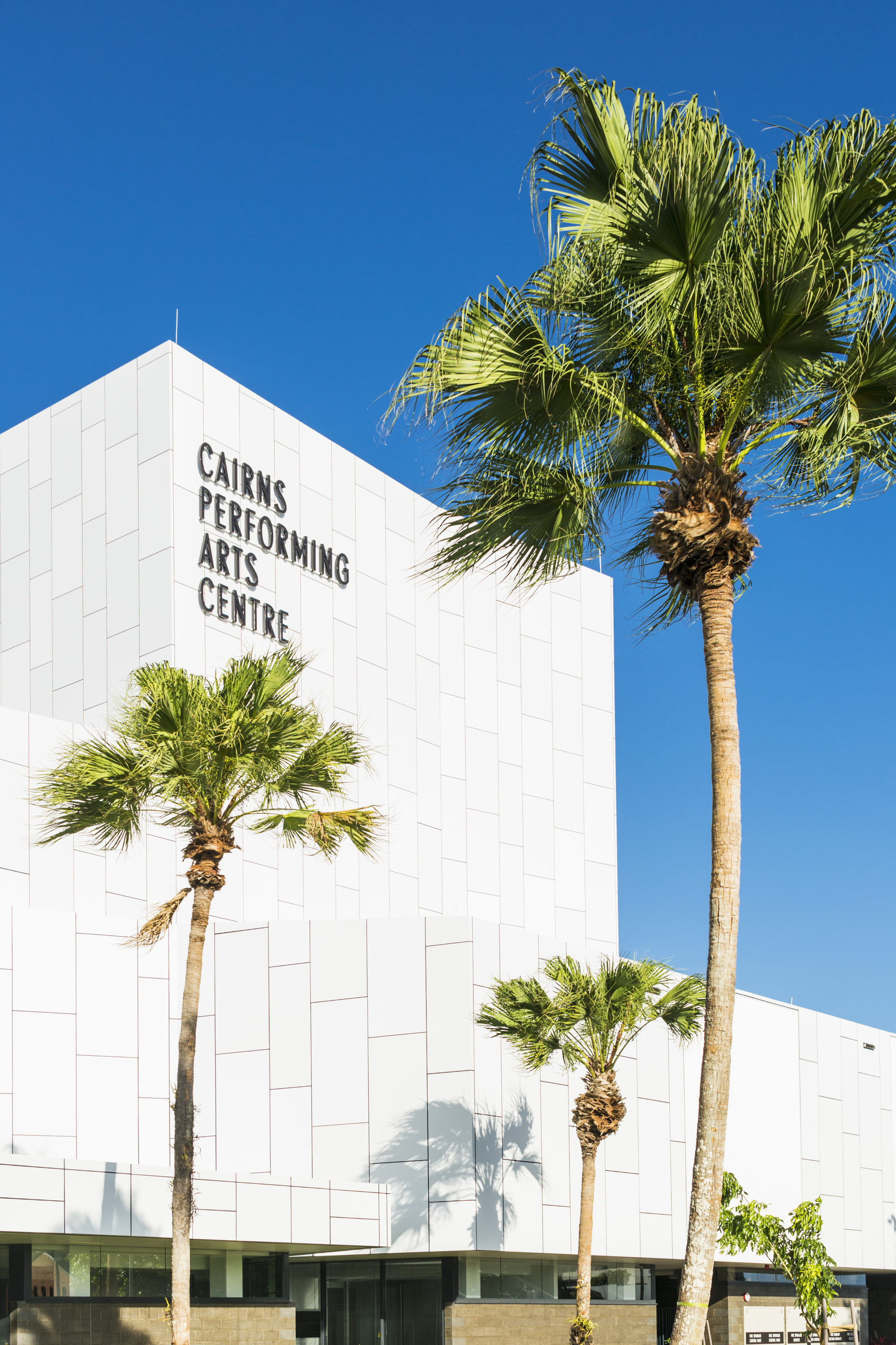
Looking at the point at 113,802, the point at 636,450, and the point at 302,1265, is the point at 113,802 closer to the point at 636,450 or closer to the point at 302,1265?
the point at 636,450

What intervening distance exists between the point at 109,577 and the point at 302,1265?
17475 millimetres

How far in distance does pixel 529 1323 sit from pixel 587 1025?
32.0ft

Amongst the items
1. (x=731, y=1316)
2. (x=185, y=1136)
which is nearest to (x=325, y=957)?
(x=185, y=1136)

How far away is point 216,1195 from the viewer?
26.7 m

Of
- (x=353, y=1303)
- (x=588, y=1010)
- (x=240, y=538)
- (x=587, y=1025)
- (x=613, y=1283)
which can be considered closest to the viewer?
(x=588, y=1010)

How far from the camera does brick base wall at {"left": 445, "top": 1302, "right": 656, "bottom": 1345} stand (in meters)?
33.6

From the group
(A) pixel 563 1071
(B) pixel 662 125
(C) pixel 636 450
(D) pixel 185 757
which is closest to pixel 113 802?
(D) pixel 185 757

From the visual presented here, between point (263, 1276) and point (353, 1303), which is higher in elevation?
point (263, 1276)

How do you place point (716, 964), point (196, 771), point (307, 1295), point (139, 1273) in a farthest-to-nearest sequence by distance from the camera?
point (307, 1295), point (139, 1273), point (196, 771), point (716, 964)

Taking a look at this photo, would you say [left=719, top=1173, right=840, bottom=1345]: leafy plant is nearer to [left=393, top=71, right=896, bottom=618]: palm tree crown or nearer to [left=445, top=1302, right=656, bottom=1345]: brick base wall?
[left=445, top=1302, right=656, bottom=1345]: brick base wall

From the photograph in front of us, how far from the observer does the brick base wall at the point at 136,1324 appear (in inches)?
968

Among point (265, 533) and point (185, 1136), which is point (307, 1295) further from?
point (265, 533)

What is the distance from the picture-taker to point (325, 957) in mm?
34562

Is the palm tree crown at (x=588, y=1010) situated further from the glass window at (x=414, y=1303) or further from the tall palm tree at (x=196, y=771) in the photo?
the tall palm tree at (x=196, y=771)
